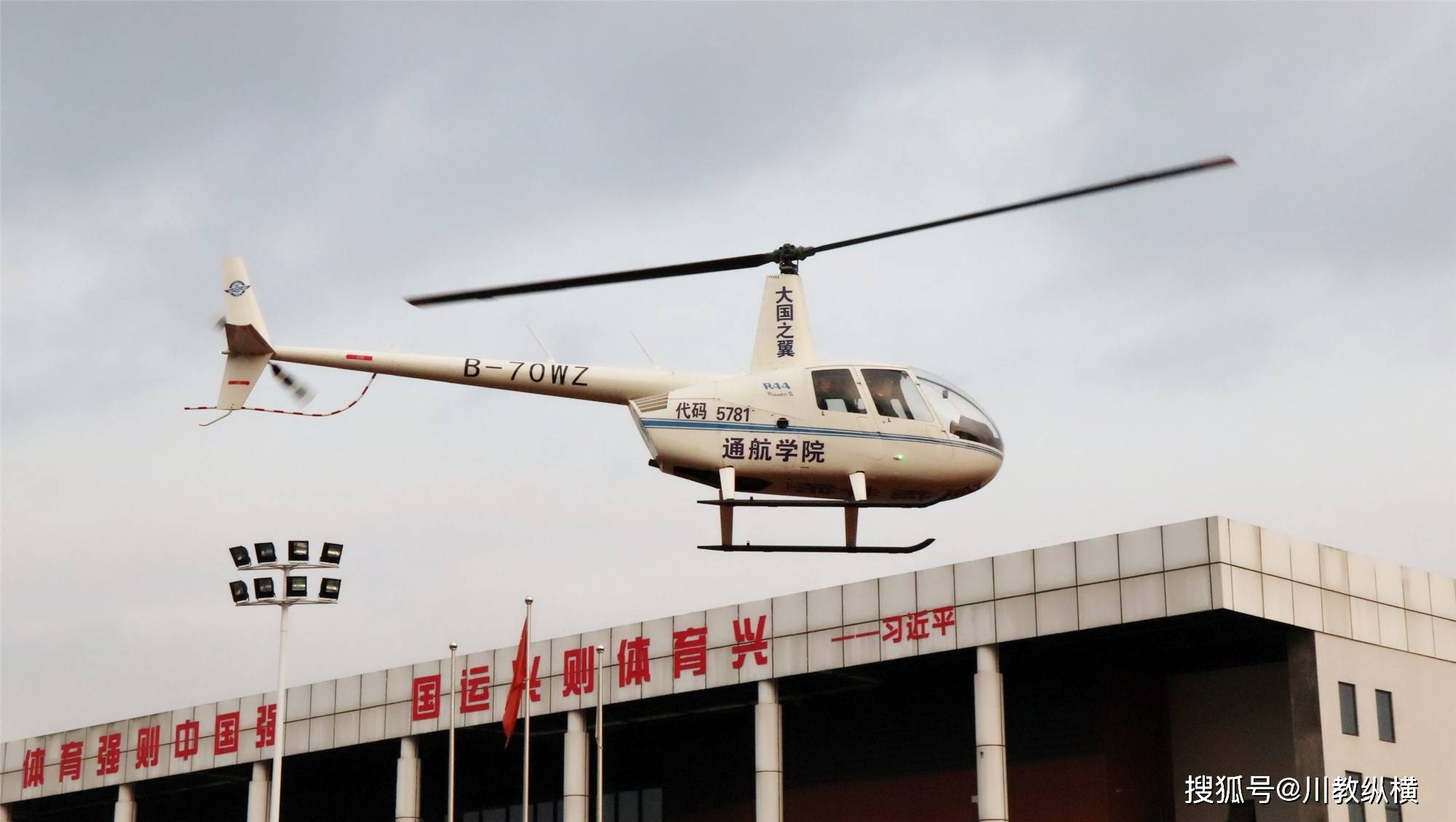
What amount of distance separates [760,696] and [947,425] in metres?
21.9

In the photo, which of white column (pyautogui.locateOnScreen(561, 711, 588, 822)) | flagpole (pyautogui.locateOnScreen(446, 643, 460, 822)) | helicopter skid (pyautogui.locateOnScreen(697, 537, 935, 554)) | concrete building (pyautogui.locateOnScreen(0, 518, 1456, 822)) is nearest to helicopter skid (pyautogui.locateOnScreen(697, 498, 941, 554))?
helicopter skid (pyautogui.locateOnScreen(697, 537, 935, 554))

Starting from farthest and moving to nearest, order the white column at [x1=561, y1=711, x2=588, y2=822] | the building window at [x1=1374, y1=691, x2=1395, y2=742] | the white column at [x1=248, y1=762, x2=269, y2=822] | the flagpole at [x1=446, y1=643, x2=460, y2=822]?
1. the white column at [x1=248, y1=762, x2=269, y2=822]
2. the white column at [x1=561, y1=711, x2=588, y2=822]
3. the flagpole at [x1=446, y1=643, x2=460, y2=822]
4. the building window at [x1=1374, y1=691, x2=1395, y2=742]

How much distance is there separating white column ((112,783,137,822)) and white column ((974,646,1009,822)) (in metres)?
36.2

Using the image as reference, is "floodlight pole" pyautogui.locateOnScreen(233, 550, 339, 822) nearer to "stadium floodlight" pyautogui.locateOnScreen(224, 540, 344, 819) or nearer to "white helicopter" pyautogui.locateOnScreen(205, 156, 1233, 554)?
"stadium floodlight" pyautogui.locateOnScreen(224, 540, 344, 819)

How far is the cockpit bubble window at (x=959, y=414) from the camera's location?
2775 cm

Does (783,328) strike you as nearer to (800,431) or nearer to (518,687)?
(800,431)

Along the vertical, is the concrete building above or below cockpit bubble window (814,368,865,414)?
below

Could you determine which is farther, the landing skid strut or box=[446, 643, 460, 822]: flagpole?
box=[446, 643, 460, 822]: flagpole

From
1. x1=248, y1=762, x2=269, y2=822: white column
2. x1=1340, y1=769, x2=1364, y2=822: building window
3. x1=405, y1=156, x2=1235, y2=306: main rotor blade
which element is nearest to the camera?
x1=405, y1=156, x2=1235, y2=306: main rotor blade

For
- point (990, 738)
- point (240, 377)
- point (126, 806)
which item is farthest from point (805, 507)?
point (126, 806)

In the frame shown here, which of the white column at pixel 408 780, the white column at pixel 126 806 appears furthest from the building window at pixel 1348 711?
the white column at pixel 126 806

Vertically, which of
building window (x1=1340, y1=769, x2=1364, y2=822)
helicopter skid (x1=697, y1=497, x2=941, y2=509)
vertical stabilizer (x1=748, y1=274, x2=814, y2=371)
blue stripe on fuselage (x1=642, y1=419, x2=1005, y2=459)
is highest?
vertical stabilizer (x1=748, y1=274, x2=814, y2=371)

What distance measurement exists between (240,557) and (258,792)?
21.4 m

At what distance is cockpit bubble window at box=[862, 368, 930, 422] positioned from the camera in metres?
27.5
